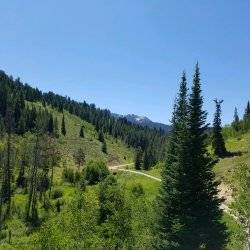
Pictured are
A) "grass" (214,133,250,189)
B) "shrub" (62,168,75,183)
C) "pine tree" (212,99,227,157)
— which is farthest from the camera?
"shrub" (62,168,75,183)

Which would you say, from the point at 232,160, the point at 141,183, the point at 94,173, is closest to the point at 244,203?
the point at 232,160

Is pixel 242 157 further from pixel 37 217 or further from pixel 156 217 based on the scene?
pixel 156 217

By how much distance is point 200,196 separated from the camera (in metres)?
41.3

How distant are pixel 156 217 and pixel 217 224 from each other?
5653mm

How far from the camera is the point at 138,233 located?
158 ft

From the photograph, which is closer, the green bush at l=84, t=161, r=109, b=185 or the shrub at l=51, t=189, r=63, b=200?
the shrub at l=51, t=189, r=63, b=200

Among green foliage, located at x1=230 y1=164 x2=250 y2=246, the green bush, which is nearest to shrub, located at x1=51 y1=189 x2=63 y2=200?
the green bush

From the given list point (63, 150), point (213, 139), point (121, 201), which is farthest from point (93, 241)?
point (63, 150)

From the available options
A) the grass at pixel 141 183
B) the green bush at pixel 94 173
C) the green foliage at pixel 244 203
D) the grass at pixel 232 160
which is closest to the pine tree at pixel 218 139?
the grass at pixel 232 160

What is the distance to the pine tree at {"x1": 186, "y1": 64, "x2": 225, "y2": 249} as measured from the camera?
40.6 m

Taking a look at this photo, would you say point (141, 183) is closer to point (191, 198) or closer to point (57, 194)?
point (57, 194)

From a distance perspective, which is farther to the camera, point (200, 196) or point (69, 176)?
point (69, 176)

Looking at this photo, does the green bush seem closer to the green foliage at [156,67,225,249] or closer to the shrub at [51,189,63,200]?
the shrub at [51,189,63,200]

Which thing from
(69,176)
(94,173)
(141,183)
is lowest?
(141,183)
